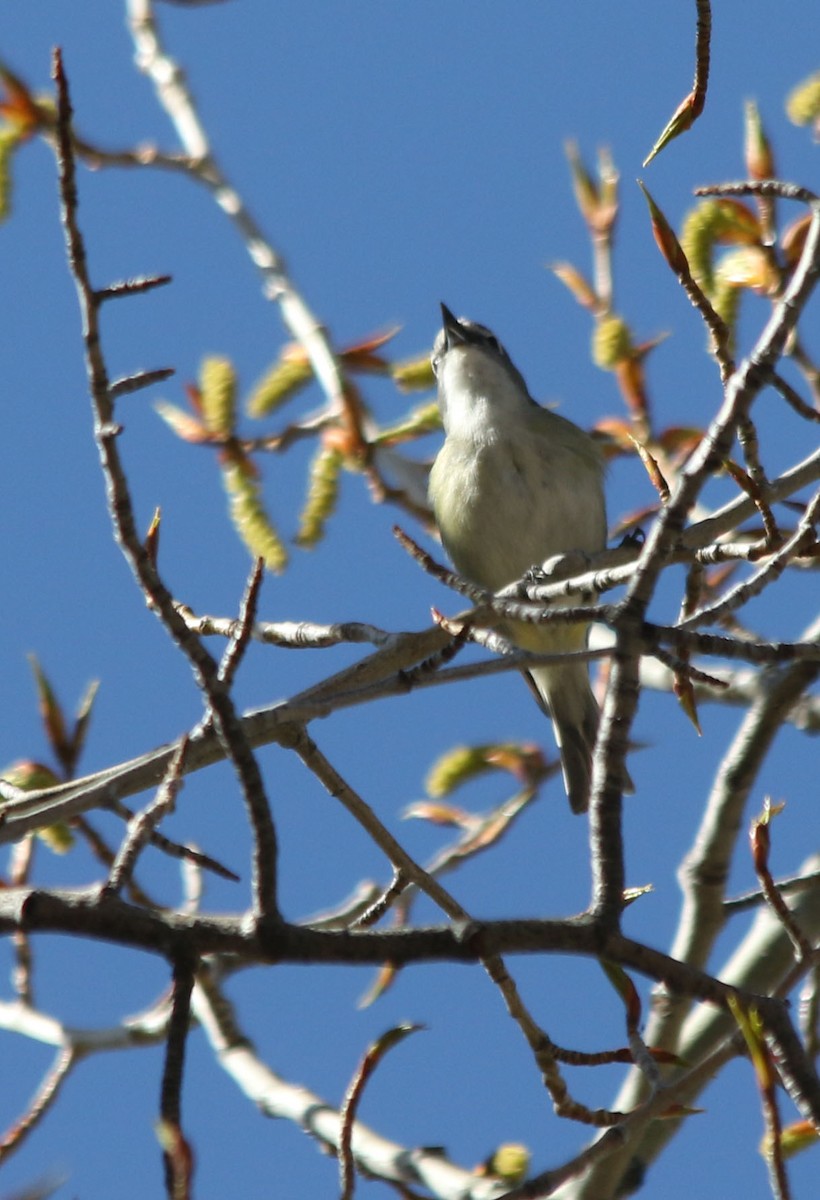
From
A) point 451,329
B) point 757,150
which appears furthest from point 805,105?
point 451,329

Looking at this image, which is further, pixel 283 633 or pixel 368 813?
pixel 283 633

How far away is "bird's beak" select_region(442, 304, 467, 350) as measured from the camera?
7.72 metres

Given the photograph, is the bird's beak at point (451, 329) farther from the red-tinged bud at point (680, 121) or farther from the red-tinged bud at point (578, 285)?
the red-tinged bud at point (680, 121)

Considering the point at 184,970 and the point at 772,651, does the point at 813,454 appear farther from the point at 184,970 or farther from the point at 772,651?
the point at 184,970

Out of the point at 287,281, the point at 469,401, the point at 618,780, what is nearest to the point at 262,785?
the point at 618,780

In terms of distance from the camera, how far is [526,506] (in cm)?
667

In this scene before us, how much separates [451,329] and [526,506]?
4.88ft

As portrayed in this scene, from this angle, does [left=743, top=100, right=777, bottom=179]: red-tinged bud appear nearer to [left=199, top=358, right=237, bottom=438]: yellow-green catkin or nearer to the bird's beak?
[left=199, top=358, right=237, bottom=438]: yellow-green catkin

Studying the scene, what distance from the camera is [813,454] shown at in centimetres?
343

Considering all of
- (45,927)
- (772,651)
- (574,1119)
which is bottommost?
(574,1119)

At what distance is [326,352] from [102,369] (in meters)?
3.69

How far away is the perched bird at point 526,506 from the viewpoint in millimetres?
6672

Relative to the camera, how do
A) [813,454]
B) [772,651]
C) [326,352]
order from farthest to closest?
[326,352] < [813,454] < [772,651]

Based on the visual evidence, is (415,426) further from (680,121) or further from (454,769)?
(680,121)
